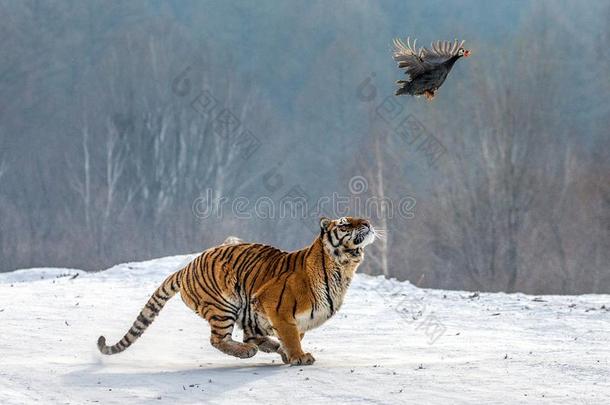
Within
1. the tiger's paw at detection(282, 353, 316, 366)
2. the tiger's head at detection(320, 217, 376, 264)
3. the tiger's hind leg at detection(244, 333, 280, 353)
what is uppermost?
the tiger's head at detection(320, 217, 376, 264)

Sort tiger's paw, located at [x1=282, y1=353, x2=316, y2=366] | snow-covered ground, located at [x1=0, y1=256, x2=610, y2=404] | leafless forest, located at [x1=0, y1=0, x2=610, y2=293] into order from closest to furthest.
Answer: snow-covered ground, located at [x1=0, y1=256, x2=610, y2=404] < tiger's paw, located at [x1=282, y1=353, x2=316, y2=366] < leafless forest, located at [x1=0, y1=0, x2=610, y2=293]

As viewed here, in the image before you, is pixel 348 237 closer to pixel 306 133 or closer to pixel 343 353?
pixel 343 353

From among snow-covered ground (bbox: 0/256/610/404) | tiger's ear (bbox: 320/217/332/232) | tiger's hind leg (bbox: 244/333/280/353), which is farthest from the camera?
tiger's hind leg (bbox: 244/333/280/353)

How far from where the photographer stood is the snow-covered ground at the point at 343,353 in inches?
261

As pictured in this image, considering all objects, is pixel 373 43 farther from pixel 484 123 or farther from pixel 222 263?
pixel 222 263

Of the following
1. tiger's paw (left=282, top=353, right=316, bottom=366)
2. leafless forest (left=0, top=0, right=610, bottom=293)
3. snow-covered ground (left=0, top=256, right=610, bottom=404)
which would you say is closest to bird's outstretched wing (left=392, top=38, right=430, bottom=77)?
snow-covered ground (left=0, top=256, right=610, bottom=404)

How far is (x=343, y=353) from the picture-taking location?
8.88 m

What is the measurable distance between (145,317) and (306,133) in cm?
4004

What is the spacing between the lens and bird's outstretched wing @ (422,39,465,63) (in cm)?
676

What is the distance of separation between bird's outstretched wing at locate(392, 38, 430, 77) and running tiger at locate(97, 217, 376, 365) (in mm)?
1312

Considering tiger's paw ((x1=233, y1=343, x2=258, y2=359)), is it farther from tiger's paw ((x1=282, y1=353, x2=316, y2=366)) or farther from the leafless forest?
the leafless forest

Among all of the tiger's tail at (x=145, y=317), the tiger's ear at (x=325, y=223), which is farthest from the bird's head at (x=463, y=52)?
the tiger's tail at (x=145, y=317)

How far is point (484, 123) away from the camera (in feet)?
90.1

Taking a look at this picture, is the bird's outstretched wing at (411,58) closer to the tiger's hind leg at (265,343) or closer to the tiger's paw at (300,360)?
the tiger's paw at (300,360)
